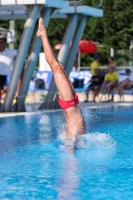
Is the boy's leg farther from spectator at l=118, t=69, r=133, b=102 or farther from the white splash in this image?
spectator at l=118, t=69, r=133, b=102

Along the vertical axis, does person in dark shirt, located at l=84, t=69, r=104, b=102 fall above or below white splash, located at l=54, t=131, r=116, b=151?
above

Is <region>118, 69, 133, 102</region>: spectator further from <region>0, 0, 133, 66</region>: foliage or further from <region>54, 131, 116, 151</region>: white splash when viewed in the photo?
<region>0, 0, 133, 66</region>: foliage

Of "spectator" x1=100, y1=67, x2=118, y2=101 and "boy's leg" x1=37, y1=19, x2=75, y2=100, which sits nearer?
"boy's leg" x1=37, y1=19, x2=75, y2=100

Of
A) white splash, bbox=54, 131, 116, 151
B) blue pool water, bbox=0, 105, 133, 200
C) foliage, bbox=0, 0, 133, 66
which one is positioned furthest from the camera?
foliage, bbox=0, 0, 133, 66

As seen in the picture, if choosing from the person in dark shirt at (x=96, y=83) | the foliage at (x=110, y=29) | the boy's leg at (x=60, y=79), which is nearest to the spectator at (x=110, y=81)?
the person in dark shirt at (x=96, y=83)

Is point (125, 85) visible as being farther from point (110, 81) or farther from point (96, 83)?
point (96, 83)

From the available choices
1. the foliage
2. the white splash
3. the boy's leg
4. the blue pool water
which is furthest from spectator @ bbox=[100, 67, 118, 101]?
the foliage

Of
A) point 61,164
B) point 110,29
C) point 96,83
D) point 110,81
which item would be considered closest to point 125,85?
point 110,81

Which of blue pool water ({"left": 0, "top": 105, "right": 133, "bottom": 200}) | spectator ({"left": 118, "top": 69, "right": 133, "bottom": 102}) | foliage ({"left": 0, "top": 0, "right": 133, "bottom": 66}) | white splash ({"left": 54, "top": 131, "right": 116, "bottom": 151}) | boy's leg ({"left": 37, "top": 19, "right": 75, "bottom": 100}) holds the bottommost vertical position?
blue pool water ({"left": 0, "top": 105, "right": 133, "bottom": 200})

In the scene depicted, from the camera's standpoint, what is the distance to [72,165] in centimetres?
600

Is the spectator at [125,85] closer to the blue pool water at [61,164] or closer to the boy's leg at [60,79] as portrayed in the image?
the blue pool water at [61,164]

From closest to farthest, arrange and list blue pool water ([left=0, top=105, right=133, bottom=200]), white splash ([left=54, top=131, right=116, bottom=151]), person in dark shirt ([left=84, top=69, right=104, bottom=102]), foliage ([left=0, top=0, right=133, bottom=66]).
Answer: blue pool water ([left=0, top=105, right=133, bottom=200])
white splash ([left=54, top=131, right=116, bottom=151])
person in dark shirt ([left=84, top=69, right=104, bottom=102])
foliage ([left=0, top=0, right=133, bottom=66])

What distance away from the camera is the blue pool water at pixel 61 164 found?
4820 mm

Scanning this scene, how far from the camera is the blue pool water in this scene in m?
4.82
